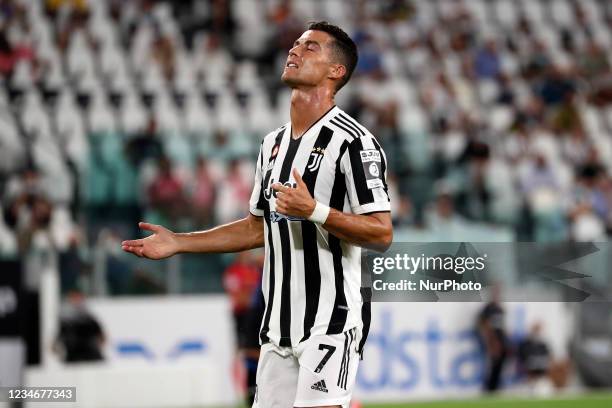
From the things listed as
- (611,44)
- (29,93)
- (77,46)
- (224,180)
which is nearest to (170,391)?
(224,180)

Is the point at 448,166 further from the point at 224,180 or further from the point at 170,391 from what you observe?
the point at 170,391

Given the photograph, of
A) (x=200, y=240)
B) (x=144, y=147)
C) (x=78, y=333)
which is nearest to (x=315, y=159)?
(x=200, y=240)

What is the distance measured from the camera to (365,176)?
4730 millimetres

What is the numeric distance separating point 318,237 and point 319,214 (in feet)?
1.11

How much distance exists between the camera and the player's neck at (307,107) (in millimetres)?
4977

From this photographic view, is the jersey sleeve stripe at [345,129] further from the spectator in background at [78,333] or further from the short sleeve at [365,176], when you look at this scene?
the spectator in background at [78,333]

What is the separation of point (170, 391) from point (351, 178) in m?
7.51

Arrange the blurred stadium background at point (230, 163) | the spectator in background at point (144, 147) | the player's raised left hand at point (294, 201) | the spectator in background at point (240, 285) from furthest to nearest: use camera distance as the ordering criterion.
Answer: the spectator in background at point (144, 147), the blurred stadium background at point (230, 163), the spectator in background at point (240, 285), the player's raised left hand at point (294, 201)

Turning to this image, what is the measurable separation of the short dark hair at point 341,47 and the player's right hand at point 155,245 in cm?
101

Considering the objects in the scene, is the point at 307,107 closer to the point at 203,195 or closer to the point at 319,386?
the point at 319,386

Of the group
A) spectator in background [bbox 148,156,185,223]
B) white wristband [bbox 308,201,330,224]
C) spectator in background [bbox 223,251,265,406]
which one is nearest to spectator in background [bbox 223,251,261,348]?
spectator in background [bbox 223,251,265,406]

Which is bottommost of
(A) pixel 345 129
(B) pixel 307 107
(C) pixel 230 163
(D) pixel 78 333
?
(D) pixel 78 333

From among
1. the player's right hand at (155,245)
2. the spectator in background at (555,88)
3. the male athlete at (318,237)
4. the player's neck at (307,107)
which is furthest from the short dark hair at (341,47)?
the spectator in background at (555,88)

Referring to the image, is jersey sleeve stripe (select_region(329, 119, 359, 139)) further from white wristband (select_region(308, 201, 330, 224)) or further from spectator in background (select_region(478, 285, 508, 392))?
spectator in background (select_region(478, 285, 508, 392))
